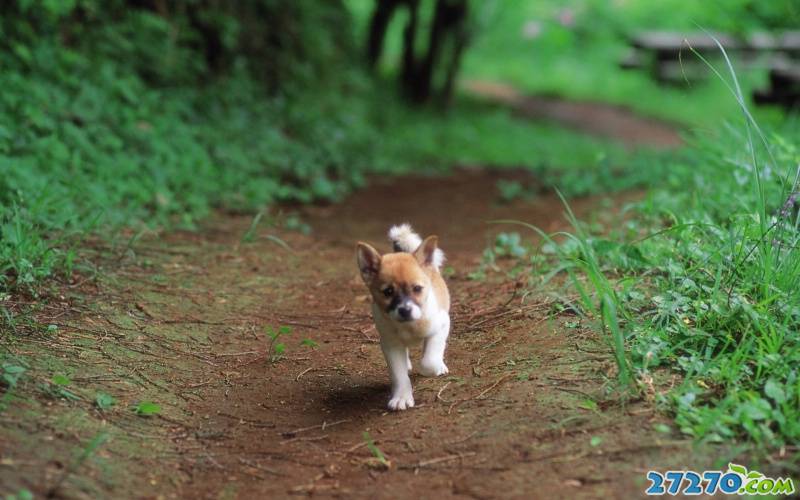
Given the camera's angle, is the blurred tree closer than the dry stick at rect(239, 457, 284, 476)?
No

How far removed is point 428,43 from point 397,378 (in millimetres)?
13512

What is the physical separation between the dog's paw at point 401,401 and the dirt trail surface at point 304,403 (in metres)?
0.04

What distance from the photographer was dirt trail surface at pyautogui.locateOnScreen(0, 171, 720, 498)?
11.9 feet

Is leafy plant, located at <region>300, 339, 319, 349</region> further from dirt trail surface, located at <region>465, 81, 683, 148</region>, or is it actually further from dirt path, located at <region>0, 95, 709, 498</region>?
dirt trail surface, located at <region>465, 81, 683, 148</region>

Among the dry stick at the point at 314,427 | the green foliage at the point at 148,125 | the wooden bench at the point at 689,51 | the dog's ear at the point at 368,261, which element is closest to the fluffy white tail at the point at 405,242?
the dog's ear at the point at 368,261

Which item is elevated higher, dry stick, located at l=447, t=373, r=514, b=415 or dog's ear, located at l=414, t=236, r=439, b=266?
dog's ear, located at l=414, t=236, r=439, b=266

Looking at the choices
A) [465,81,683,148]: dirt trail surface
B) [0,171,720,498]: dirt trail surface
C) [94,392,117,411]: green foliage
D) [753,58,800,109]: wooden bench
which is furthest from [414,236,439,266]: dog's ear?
[465,81,683,148]: dirt trail surface

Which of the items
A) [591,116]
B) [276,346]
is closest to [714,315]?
[276,346]

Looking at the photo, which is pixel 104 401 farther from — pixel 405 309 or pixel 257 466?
pixel 405 309

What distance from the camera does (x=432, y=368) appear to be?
4586 millimetres

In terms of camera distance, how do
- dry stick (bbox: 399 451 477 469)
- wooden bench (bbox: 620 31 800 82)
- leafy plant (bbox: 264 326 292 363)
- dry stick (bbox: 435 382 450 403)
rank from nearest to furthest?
1. dry stick (bbox: 399 451 477 469)
2. dry stick (bbox: 435 382 450 403)
3. leafy plant (bbox: 264 326 292 363)
4. wooden bench (bbox: 620 31 800 82)

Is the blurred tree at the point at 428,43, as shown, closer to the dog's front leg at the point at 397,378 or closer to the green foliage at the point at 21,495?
the dog's front leg at the point at 397,378

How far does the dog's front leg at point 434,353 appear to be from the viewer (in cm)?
455

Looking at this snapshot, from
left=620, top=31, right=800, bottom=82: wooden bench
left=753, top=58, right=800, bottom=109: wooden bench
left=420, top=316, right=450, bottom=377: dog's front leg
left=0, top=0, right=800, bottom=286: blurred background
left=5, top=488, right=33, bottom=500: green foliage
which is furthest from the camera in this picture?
left=620, top=31, right=800, bottom=82: wooden bench
